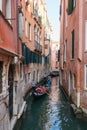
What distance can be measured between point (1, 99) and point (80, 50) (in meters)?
7.10

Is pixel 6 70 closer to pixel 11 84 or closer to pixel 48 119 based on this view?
pixel 11 84

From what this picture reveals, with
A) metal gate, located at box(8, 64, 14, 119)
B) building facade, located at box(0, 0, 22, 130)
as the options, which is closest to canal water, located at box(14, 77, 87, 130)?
metal gate, located at box(8, 64, 14, 119)

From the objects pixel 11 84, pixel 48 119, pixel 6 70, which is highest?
pixel 6 70

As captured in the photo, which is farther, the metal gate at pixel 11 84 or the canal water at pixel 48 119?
the canal water at pixel 48 119

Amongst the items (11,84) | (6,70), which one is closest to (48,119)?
(11,84)

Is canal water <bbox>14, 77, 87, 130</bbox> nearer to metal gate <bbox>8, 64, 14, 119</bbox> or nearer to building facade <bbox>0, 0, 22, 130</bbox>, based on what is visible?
metal gate <bbox>8, 64, 14, 119</bbox>

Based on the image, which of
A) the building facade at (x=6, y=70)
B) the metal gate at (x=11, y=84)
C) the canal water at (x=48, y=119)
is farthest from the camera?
the canal water at (x=48, y=119)

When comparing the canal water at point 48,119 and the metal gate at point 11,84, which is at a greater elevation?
the metal gate at point 11,84

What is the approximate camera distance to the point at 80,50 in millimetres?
14359

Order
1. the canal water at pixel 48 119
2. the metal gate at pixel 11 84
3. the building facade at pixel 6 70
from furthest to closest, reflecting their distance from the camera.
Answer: the canal water at pixel 48 119 < the metal gate at pixel 11 84 < the building facade at pixel 6 70

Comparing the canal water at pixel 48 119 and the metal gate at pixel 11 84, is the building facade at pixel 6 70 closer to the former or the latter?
the metal gate at pixel 11 84

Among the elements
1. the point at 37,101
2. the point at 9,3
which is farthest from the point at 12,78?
the point at 37,101

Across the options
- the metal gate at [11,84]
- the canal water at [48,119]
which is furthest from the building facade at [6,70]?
the canal water at [48,119]

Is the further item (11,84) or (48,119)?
(48,119)
